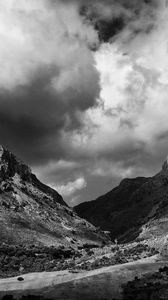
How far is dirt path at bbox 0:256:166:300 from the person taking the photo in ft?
267

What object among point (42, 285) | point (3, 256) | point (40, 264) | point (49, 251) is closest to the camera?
point (42, 285)

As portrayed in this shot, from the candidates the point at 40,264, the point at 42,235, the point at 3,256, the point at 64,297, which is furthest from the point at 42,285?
the point at 42,235

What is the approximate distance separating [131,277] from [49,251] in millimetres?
75786

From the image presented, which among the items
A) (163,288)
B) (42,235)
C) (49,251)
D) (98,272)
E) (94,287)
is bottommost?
(163,288)

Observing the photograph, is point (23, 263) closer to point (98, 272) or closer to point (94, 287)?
point (98, 272)

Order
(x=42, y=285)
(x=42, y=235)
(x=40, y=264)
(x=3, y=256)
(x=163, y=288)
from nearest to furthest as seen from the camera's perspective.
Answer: (x=163, y=288), (x=42, y=285), (x=40, y=264), (x=3, y=256), (x=42, y=235)

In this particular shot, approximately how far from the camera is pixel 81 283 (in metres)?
98.2

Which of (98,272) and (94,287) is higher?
(98,272)

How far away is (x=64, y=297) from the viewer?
78.2 metres

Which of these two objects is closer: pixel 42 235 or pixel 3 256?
pixel 3 256

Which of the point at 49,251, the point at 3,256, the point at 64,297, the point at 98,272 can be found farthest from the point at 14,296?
the point at 49,251

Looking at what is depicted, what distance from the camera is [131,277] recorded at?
3967 inches

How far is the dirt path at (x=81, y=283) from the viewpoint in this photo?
267 feet

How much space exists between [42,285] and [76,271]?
21.1 m
